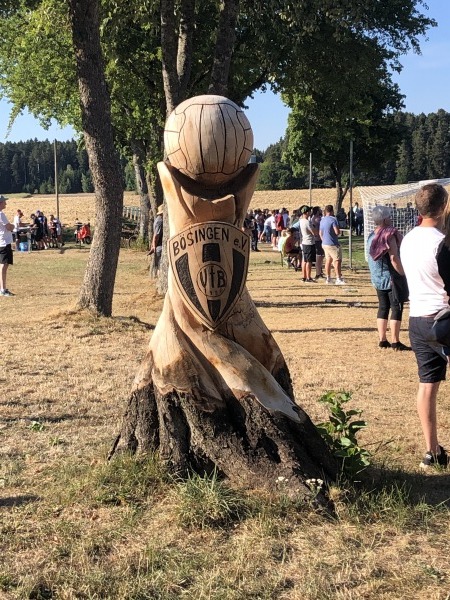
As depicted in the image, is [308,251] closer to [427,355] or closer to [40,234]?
[427,355]

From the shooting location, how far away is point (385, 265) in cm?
866

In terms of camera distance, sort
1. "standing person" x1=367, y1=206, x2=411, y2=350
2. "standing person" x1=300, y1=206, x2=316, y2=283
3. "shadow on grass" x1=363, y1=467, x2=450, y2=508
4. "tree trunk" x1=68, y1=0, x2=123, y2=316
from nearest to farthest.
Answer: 1. "shadow on grass" x1=363, y1=467, x2=450, y2=508
2. "standing person" x1=367, y1=206, x2=411, y2=350
3. "tree trunk" x1=68, y1=0, x2=123, y2=316
4. "standing person" x1=300, y1=206, x2=316, y2=283

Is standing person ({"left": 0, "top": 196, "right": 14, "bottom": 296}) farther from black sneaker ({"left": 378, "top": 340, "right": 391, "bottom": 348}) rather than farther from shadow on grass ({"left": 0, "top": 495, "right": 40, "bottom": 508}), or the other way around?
shadow on grass ({"left": 0, "top": 495, "right": 40, "bottom": 508})

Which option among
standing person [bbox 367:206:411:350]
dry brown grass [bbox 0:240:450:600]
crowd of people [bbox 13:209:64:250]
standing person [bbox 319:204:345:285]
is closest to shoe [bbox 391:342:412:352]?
standing person [bbox 367:206:411:350]

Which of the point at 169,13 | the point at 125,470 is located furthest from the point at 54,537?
the point at 169,13

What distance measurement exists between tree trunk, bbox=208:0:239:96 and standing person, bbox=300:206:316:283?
510 cm

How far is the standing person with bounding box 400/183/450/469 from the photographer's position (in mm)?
4633

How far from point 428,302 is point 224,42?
7761 millimetres

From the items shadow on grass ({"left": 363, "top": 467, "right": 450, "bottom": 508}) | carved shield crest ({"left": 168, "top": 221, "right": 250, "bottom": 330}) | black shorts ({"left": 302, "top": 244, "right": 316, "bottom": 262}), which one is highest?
carved shield crest ({"left": 168, "top": 221, "right": 250, "bottom": 330})

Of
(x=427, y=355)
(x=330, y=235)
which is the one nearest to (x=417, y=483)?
(x=427, y=355)

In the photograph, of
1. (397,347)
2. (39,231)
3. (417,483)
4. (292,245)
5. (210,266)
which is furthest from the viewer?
(39,231)

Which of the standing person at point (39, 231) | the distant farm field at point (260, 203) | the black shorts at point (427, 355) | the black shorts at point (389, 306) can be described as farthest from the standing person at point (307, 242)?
the distant farm field at point (260, 203)

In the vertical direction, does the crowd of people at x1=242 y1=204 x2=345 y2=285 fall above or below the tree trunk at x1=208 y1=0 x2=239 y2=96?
below

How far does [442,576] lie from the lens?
10.5 ft
